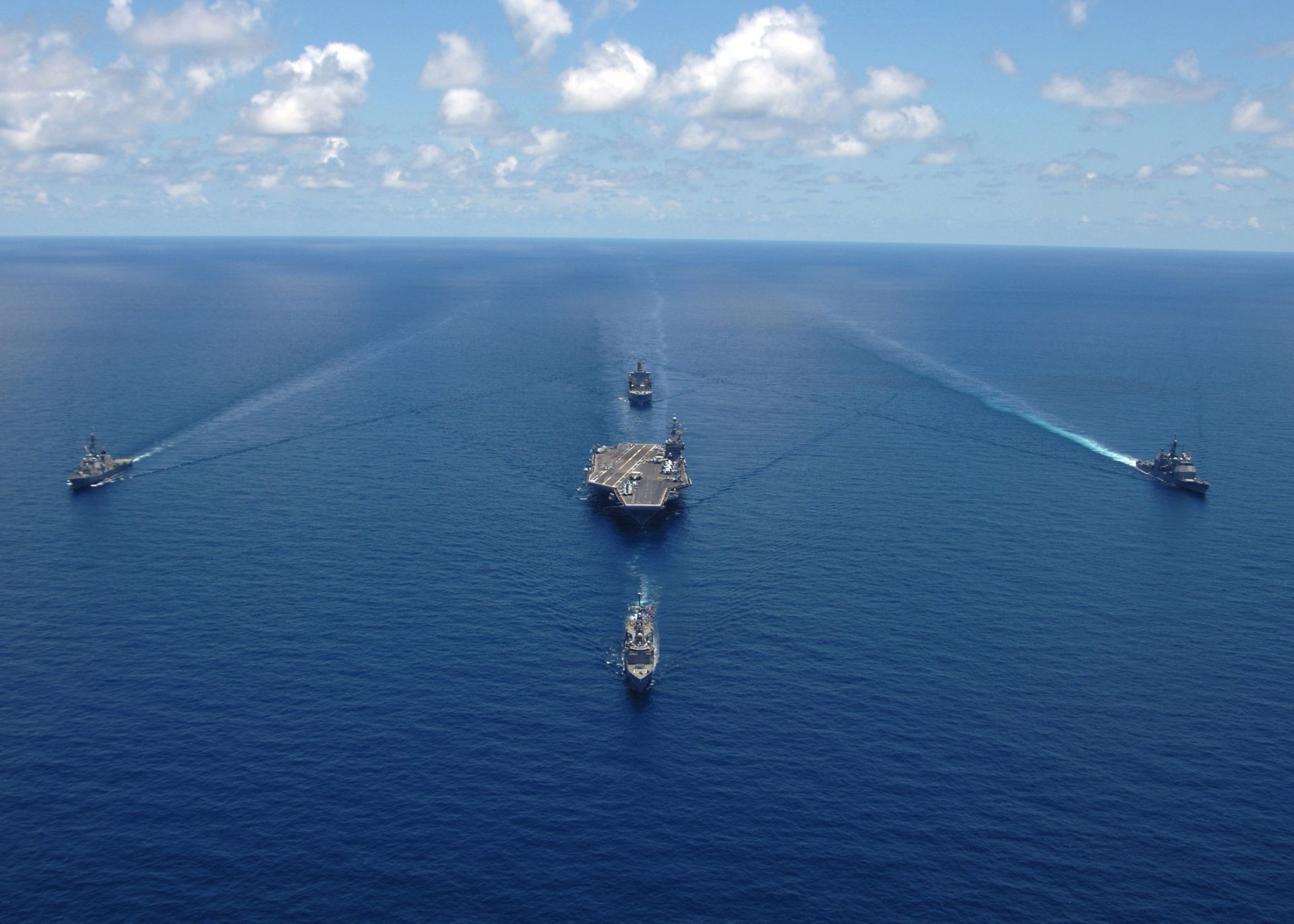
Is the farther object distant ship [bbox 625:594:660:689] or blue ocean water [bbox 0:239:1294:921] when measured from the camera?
distant ship [bbox 625:594:660:689]

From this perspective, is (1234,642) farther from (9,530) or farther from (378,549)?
(9,530)

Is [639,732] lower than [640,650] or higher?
lower

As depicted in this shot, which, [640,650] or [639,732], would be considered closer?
[639,732]

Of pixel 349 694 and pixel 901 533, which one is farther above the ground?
pixel 901 533

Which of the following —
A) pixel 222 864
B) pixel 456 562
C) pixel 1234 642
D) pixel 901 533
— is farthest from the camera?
pixel 901 533

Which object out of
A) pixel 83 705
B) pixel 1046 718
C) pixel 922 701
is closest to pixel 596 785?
pixel 922 701

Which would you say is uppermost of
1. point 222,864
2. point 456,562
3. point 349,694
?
point 456,562

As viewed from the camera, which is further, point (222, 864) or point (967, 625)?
point (967, 625)

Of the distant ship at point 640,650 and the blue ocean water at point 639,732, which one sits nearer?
the blue ocean water at point 639,732
